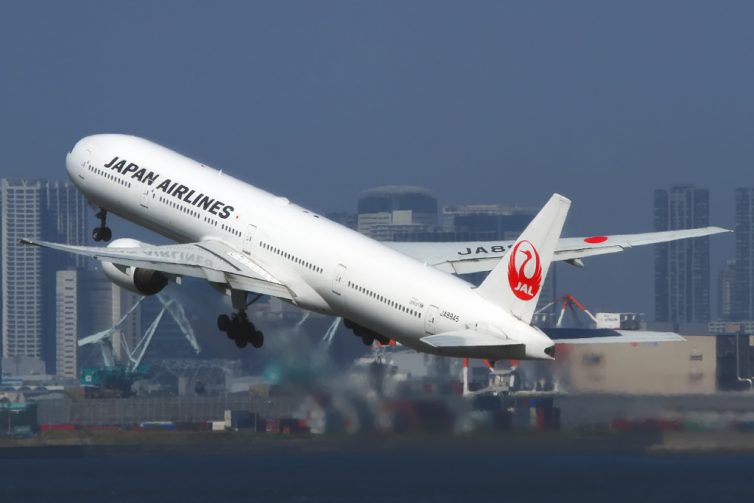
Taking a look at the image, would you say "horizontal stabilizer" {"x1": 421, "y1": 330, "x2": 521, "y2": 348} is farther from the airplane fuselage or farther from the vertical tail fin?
the vertical tail fin

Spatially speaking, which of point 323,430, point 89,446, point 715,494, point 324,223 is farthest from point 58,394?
point 324,223

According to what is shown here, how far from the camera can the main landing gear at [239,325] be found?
6006cm

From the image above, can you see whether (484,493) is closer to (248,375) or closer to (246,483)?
(246,483)

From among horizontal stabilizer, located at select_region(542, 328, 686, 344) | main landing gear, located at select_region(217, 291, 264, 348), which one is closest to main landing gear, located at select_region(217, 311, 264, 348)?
main landing gear, located at select_region(217, 291, 264, 348)

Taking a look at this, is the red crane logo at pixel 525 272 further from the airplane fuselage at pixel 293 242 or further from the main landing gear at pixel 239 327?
the main landing gear at pixel 239 327

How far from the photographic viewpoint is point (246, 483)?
98.8m

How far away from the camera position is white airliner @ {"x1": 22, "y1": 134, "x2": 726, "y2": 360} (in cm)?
5078

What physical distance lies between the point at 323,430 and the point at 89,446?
2108 inches

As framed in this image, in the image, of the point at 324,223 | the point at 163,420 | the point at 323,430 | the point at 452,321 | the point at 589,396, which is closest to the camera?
the point at 452,321

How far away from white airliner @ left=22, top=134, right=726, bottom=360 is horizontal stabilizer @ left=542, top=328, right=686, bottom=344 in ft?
0.17

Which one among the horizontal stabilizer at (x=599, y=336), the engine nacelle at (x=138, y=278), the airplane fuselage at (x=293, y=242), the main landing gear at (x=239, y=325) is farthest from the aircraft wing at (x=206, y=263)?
the horizontal stabilizer at (x=599, y=336)

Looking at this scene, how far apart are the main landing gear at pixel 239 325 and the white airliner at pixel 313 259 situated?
4 centimetres

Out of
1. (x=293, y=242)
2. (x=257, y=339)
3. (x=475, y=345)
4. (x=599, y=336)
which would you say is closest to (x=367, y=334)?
(x=257, y=339)

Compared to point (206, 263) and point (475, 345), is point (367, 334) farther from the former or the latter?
point (475, 345)
